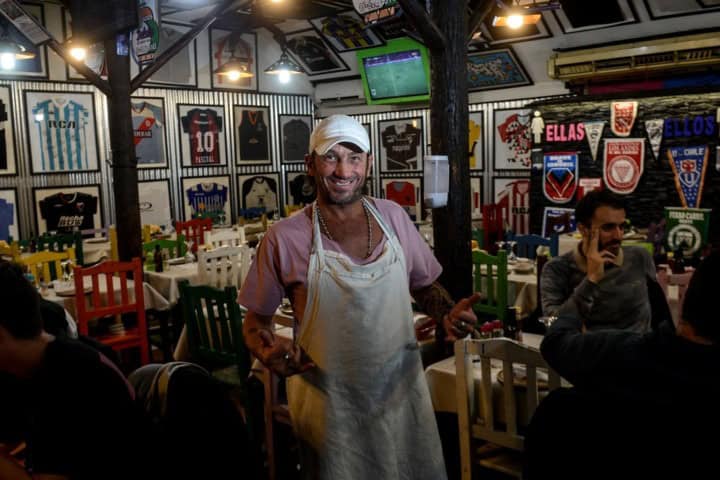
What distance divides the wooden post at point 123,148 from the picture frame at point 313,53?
5366 mm

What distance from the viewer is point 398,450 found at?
230 centimetres

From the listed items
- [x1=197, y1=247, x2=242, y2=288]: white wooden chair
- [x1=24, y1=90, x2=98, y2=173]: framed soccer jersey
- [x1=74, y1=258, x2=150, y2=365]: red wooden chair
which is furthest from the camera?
[x1=24, y1=90, x2=98, y2=173]: framed soccer jersey

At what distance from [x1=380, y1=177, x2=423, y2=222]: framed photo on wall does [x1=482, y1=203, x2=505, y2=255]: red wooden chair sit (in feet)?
6.94

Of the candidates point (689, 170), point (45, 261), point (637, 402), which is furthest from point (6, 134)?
point (637, 402)

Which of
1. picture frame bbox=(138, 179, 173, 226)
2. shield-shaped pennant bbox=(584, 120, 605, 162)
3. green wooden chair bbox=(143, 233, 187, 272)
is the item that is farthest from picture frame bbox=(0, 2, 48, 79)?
shield-shaped pennant bbox=(584, 120, 605, 162)

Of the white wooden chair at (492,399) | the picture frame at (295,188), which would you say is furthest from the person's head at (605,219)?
the picture frame at (295,188)

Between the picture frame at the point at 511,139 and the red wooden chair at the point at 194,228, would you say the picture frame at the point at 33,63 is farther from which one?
the picture frame at the point at 511,139

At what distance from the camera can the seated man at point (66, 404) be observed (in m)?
1.63

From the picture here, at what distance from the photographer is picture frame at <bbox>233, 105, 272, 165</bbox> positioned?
476 inches

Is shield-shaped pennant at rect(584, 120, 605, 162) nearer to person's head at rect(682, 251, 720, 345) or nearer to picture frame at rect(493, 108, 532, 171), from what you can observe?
picture frame at rect(493, 108, 532, 171)

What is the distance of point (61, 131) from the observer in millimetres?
9844

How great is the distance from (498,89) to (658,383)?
31.2 feet

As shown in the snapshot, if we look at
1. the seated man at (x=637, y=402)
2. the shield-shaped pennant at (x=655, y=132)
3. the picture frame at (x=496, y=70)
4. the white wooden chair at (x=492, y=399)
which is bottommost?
the white wooden chair at (x=492, y=399)

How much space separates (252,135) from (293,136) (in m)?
0.96
